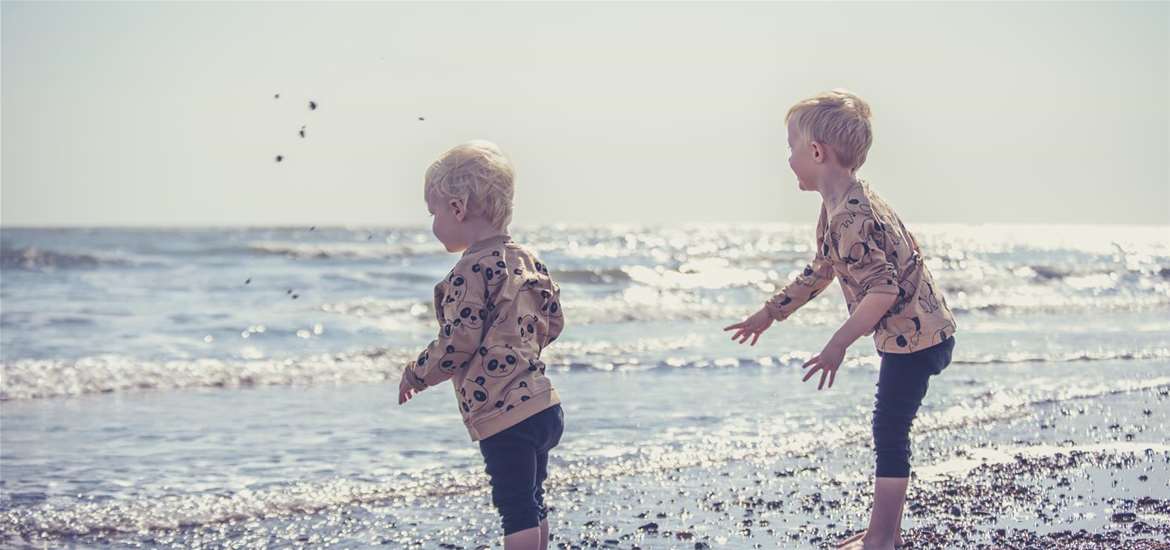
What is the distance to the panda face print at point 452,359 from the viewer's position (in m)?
3.48

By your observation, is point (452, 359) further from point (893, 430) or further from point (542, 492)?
point (893, 430)

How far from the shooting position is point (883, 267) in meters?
3.83

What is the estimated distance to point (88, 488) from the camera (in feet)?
20.4

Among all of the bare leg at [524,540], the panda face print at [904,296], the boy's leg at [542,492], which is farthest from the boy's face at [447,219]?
the panda face print at [904,296]

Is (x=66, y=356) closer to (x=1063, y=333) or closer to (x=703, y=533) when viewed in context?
(x=703, y=533)

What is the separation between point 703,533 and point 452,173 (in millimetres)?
2047

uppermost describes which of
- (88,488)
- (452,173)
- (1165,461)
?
(452,173)

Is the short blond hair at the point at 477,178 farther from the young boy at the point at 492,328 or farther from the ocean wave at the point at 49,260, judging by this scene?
the ocean wave at the point at 49,260

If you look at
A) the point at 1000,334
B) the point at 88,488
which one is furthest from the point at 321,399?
the point at 1000,334

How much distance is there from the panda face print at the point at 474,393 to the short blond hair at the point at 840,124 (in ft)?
4.52

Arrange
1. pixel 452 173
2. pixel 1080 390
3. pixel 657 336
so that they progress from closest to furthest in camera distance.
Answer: pixel 452 173
pixel 1080 390
pixel 657 336

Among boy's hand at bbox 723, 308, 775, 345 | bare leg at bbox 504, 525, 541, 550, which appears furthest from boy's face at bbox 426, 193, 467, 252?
boy's hand at bbox 723, 308, 775, 345

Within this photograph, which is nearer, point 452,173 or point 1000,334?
point 452,173

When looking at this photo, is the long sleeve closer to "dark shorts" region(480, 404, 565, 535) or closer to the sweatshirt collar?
"dark shorts" region(480, 404, 565, 535)
